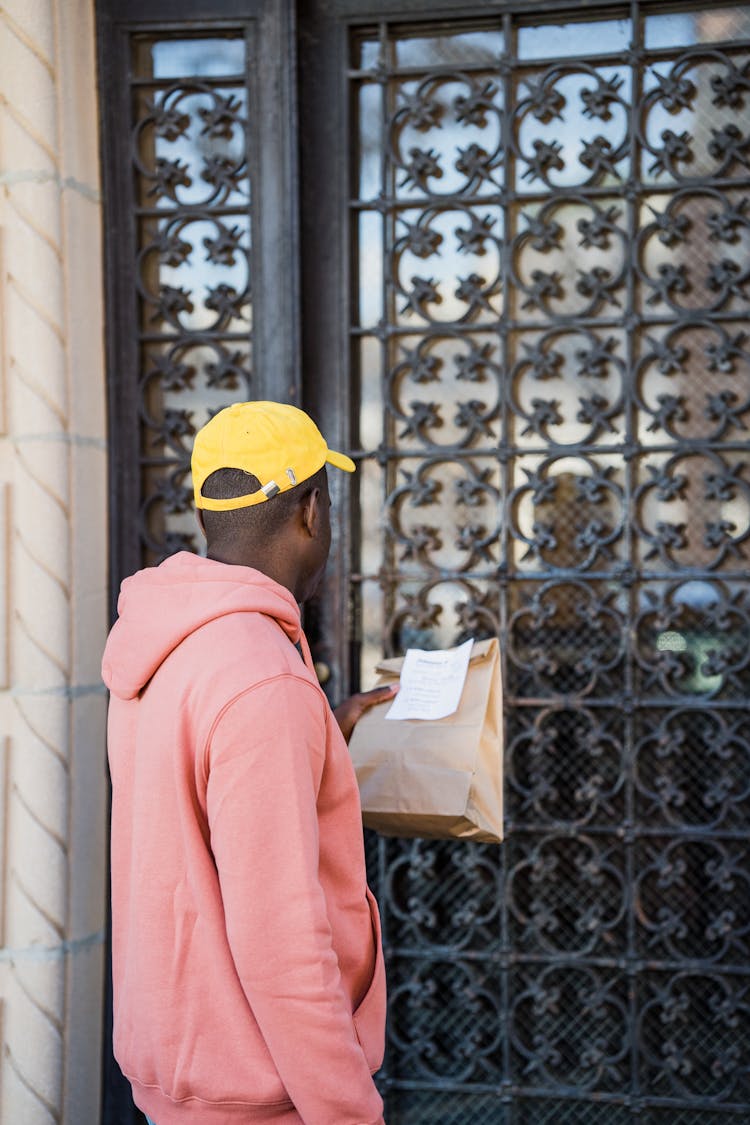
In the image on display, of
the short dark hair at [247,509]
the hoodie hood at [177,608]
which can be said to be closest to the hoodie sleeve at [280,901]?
the hoodie hood at [177,608]

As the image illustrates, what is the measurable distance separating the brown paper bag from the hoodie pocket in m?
0.32

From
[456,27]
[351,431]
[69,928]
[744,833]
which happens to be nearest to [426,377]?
[351,431]

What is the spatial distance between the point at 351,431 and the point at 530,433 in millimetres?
450

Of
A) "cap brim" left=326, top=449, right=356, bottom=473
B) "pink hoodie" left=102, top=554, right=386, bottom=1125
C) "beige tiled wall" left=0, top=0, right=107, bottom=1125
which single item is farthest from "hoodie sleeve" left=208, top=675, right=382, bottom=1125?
"beige tiled wall" left=0, top=0, right=107, bottom=1125

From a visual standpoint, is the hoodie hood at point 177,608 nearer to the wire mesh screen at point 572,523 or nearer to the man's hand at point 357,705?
the man's hand at point 357,705

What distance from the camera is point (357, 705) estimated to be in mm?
2156

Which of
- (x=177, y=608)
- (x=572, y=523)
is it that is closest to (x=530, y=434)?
(x=572, y=523)

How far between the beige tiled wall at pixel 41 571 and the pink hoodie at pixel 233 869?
0.98m

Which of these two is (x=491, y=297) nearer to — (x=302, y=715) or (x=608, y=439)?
(x=608, y=439)

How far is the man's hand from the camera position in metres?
2.15

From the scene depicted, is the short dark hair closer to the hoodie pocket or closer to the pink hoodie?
the pink hoodie

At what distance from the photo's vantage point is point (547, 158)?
2777 mm

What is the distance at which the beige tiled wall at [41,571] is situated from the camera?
8.68ft

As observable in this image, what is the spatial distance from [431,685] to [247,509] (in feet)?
2.07
